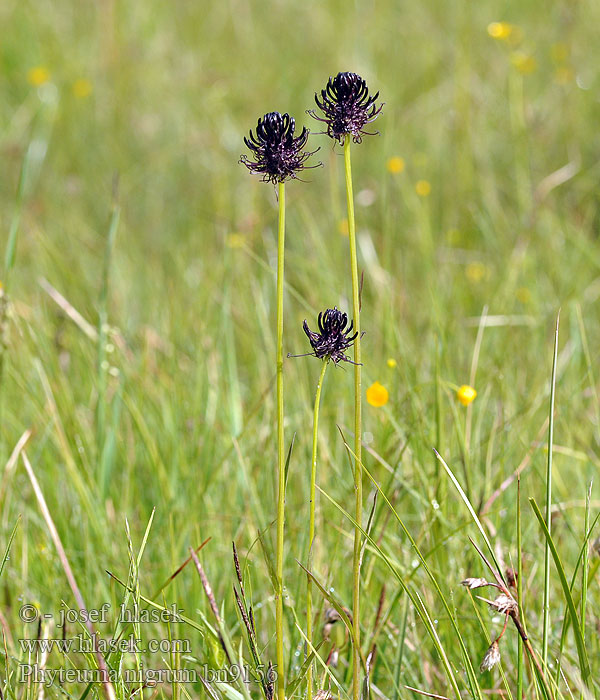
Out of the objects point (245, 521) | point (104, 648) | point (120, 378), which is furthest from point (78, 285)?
point (104, 648)

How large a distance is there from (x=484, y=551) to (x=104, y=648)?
2.34 feet

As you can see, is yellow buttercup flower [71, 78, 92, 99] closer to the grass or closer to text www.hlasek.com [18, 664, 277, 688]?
the grass

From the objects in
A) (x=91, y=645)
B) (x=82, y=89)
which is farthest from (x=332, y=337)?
(x=82, y=89)

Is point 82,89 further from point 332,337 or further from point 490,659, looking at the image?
point 490,659

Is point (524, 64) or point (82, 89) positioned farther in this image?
point (82, 89)

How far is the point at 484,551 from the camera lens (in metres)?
1.46

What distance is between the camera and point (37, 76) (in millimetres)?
4500

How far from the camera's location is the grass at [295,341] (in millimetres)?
1344

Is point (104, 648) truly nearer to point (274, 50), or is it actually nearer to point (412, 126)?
point (412, 126)

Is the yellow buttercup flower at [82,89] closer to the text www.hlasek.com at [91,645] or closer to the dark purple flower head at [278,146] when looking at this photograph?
the text www.hlasek.com at [91,645]

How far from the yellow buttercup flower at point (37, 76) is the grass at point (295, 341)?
2.0 inches

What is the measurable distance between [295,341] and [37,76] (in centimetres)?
314

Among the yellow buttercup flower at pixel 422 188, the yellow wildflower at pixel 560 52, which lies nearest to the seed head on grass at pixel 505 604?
the yellow buttercup flower at pixel 422 188

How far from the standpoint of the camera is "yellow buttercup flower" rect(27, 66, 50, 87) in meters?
4.51
